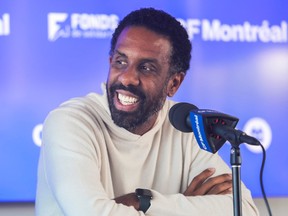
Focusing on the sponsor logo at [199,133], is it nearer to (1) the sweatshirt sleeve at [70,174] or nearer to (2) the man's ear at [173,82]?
(1) the sweatshirt sleeve at [70,174]

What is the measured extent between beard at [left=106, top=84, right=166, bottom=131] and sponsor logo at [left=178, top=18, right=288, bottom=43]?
0.78 meters

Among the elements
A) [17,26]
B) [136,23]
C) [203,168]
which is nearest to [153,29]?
[136,23]

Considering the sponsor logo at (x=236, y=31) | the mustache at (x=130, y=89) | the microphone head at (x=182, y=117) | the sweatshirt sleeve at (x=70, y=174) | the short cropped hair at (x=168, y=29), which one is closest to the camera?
the microphone head at (x=182, y=117)

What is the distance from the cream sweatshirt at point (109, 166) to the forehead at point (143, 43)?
0.63 ft

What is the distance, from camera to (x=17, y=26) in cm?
254

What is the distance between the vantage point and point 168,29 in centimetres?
202

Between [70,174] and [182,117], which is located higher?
[182,117]

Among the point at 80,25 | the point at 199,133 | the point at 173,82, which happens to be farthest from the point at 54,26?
the point at 199,133

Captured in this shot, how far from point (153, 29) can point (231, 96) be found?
0.87 m

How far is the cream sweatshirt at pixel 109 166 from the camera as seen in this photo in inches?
65.9

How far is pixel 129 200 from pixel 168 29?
62 cm

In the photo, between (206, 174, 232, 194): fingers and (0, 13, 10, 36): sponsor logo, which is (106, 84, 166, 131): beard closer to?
(206, 174, 232, 194): fingers

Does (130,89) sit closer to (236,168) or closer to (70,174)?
(70,174)

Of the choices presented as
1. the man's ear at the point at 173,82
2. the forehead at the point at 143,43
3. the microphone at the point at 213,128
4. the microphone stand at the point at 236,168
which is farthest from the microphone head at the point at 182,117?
the man's ear at the point at 173,82
